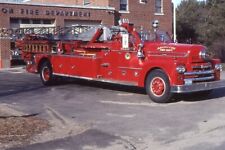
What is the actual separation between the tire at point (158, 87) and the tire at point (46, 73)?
5.10 meters

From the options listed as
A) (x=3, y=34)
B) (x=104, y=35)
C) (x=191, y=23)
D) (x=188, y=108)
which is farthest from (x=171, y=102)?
(x=191, y=23)

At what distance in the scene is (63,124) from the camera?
405 inches

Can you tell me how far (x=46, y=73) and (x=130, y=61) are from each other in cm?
464

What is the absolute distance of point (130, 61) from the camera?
1464 cm

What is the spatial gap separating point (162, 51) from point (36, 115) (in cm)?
433

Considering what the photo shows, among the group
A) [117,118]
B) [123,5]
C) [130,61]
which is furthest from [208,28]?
[117,118]

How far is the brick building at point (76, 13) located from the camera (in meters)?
29.5

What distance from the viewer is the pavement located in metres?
8.74

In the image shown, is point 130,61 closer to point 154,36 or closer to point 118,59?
point 118,59

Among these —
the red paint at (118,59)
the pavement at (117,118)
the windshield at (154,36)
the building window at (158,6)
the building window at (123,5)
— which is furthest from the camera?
the building window at (158,6)

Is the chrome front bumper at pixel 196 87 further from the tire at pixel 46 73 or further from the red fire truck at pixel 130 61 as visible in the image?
the tire at pixel 46 73

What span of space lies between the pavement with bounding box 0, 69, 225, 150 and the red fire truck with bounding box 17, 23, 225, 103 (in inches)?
20.3

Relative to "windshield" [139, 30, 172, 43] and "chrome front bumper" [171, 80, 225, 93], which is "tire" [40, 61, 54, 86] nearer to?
"windshield" [139, 30, 172, 43]

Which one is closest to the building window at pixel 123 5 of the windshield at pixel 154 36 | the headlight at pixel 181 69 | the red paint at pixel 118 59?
the red paint at pixel 118 59
